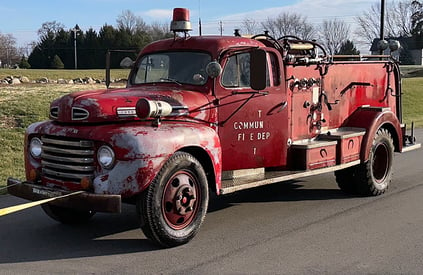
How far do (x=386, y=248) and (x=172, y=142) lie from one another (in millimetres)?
2359

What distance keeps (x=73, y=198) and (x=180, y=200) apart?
1.04m

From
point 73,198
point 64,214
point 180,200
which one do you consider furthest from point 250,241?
point 64,214

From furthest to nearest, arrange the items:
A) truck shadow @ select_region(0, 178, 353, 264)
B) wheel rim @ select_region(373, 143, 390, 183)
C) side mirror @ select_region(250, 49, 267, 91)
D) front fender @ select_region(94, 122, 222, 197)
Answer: wheel rim @ select_region(373, 143, 390, 183)
side mirror @ select_region(250, 49, 267, 91)
truck shadow @ select_region(0, 178, 353, 264)
front fender @ select_region(94, 122, 222, 197)

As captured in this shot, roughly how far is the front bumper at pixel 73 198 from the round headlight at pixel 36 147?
333 mm

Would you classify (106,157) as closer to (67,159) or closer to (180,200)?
(67,159)

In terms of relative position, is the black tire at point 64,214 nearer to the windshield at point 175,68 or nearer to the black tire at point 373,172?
the windshield at point 175,68

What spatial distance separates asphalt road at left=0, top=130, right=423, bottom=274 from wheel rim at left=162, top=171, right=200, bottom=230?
265 mm

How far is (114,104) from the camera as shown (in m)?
5.55

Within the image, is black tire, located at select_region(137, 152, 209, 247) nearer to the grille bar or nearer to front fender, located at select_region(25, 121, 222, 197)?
front fender, located at select_region(25, 121, 222, 197)

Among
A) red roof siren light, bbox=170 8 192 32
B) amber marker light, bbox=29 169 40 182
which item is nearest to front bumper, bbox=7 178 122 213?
amber marker light, bbox=29 169 40 182

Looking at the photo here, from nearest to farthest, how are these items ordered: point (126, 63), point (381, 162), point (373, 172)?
point (126, 63), point (373, 172), point (381, 162)

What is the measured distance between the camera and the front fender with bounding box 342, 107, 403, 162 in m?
7.97

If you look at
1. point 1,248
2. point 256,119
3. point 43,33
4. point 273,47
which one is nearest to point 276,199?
point 256,119

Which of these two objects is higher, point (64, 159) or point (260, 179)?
point (64, 159)
